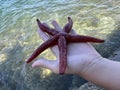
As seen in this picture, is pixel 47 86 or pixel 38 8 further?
pixel 38 8

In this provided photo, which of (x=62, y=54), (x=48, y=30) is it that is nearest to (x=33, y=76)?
(x=48, y=30)

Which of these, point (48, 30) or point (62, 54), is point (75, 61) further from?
point (48, 30)

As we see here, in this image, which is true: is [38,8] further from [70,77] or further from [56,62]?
[56,62]

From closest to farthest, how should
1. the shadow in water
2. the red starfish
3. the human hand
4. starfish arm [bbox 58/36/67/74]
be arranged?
starfish arm [bbox 58/36/67/74] < the human hand < the red starfish < the shadow in water

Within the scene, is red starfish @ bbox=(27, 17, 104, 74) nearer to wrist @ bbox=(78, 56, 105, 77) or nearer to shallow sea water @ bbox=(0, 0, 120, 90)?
wrist @ bbox=(78, 56, 105, 77)

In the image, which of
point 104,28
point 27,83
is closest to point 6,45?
point 27,83

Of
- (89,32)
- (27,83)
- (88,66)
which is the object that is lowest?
(27,83)

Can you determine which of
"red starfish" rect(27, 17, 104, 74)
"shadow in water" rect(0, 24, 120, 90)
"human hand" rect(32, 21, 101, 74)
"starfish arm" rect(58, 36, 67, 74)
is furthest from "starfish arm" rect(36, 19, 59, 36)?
"shadow in water" rect(0, 24, 120, 90)
